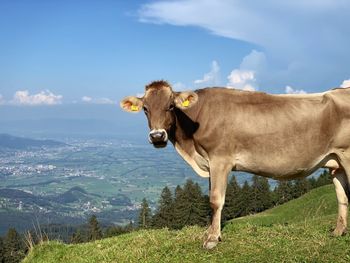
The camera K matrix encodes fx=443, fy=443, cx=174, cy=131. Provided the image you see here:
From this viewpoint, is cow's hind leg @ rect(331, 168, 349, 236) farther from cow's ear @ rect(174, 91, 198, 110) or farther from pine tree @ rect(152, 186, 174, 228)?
pine tree @ rect(152, 186, 174, 228)

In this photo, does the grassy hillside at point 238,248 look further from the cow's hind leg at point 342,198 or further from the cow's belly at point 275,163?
the cow's belly at point 275,163

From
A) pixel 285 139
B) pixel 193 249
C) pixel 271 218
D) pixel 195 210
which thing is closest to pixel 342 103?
pixel 285 139

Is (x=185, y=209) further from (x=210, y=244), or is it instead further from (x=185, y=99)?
(x=185, y=99)

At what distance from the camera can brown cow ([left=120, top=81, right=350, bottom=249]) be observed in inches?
359

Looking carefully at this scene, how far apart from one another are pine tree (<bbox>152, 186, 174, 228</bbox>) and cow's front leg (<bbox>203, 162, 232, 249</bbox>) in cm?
5284

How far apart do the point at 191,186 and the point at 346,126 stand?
53.1 meters

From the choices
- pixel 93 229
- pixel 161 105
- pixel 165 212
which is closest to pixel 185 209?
pixel 165 212

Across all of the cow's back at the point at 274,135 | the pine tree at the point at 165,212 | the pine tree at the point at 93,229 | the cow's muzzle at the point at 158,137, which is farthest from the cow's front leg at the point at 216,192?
the pine tree at the point at 165,212

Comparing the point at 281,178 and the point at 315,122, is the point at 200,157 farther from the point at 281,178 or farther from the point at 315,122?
the point at 315,122

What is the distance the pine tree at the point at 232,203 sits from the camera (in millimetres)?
65750

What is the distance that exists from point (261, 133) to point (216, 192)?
1549 mm

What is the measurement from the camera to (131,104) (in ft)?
32.4

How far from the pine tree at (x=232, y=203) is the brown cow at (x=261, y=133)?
56737 mm

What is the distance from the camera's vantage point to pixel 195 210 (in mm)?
60094
